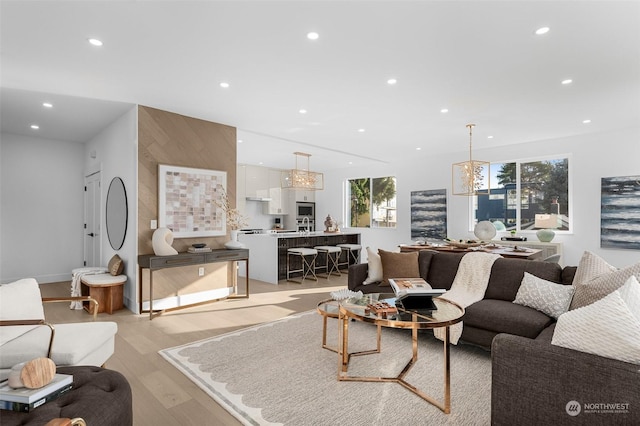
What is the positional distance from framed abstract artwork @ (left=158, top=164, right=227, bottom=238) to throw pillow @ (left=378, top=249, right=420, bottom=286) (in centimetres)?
264

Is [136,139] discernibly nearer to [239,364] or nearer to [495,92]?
[239,364]

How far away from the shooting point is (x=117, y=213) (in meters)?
4.93

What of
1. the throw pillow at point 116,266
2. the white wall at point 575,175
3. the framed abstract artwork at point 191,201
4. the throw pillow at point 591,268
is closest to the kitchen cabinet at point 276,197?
the white wall at point 575,175

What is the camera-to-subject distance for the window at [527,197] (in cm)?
634

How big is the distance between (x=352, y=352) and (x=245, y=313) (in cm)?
184

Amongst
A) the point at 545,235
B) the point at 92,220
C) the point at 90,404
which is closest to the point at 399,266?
the point at 90,404

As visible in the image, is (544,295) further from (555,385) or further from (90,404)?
(90,404)

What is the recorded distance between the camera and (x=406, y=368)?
8.86 ft

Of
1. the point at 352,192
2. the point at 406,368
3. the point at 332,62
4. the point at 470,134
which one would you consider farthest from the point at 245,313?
the point at 352,192

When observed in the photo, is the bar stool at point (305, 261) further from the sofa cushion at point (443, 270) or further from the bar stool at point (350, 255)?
the sofa cushion at point (443, 270)

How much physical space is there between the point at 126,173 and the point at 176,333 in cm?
242

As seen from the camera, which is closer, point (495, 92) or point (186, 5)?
point (186, 5)

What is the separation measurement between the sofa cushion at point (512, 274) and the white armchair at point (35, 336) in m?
3.45

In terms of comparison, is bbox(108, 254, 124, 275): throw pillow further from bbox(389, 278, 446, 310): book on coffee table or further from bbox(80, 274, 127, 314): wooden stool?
bbox(389, 278, 446, 310): book on coffee table
